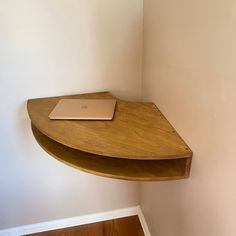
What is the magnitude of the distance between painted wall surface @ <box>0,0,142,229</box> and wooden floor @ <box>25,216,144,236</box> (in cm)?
23

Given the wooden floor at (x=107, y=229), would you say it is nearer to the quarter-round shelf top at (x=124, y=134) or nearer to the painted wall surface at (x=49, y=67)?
the painted wall surface at (x=49, y=67)

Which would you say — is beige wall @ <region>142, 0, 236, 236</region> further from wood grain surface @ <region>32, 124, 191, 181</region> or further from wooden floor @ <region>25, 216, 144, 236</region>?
wooden floor @ <region>25, 216, 144, 236</region>

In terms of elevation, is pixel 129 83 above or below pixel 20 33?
below

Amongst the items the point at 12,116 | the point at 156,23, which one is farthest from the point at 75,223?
the point at 156,23

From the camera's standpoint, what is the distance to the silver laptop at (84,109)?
1.08 m

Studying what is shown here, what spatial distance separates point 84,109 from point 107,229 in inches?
34.4

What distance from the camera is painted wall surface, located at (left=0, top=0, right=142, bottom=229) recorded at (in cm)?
117

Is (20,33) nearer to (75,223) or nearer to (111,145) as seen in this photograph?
(111,145)

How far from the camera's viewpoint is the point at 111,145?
90 cm

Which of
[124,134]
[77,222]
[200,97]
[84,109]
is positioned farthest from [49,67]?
[77,222]

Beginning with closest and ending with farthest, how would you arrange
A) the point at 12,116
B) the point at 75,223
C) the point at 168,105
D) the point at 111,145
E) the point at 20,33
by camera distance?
the point at 111,145, the point at 168,105, the point at 20,33, the point at 12,116, the point at 75,223

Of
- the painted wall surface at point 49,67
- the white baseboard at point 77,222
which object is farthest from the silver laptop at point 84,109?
the white baseboard at point 77,222

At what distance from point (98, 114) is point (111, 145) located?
0.78ft

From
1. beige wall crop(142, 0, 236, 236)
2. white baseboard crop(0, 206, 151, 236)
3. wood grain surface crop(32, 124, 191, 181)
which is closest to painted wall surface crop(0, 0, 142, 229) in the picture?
white baseboard crop(0, 206, 151, 236)
